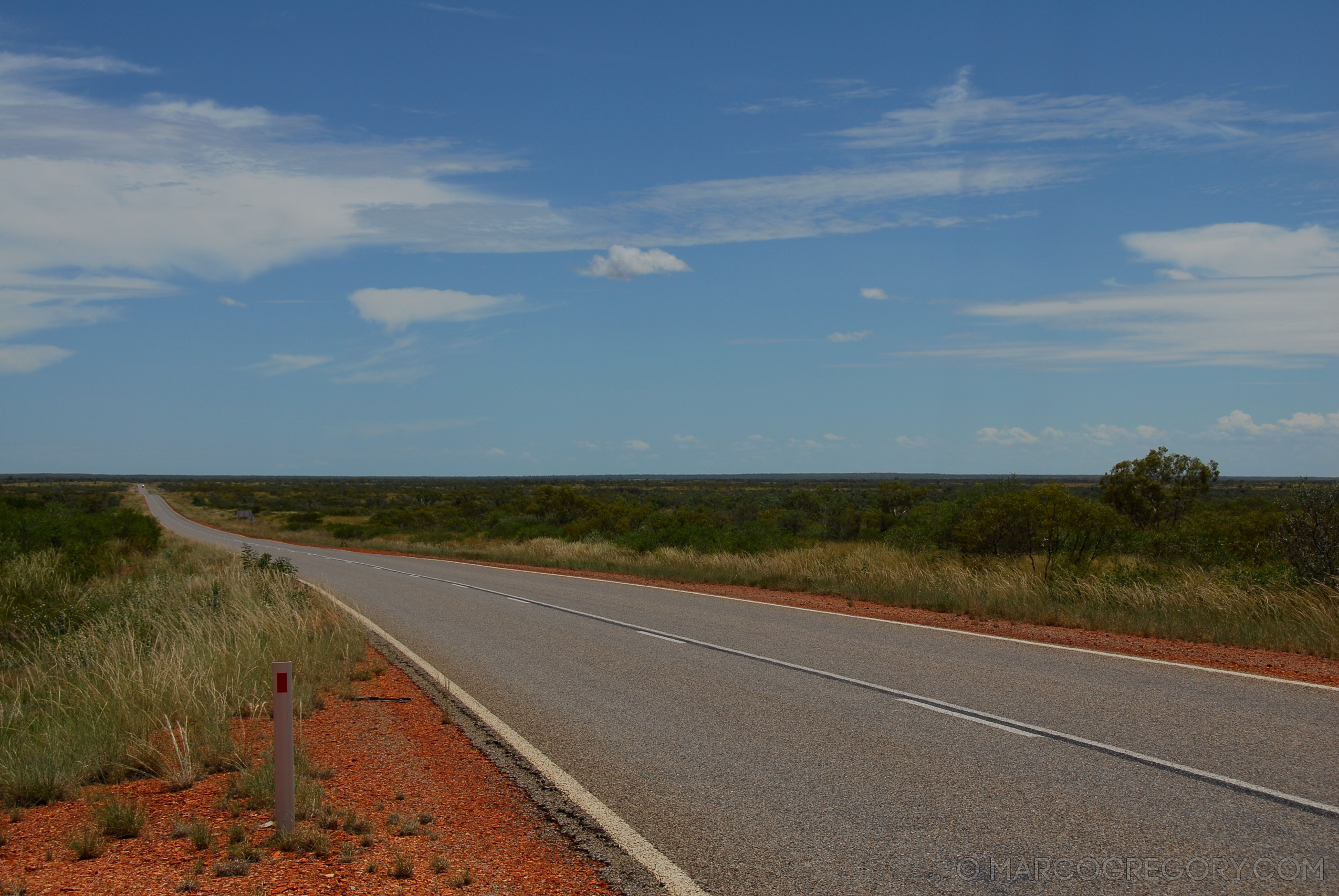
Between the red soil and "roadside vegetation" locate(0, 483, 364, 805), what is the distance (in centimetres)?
37

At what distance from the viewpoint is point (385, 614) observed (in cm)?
1700

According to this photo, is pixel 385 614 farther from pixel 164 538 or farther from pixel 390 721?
pixel 164 538

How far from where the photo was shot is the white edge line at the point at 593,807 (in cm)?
468

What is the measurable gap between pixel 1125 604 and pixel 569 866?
11750 mm

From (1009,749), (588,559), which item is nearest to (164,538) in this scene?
(588,559)

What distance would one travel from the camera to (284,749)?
16.8 ft

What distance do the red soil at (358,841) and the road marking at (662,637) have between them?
5479 millimetres

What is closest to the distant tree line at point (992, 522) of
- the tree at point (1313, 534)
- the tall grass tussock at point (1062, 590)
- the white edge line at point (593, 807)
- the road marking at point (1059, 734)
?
the tree at point (1313, 534)

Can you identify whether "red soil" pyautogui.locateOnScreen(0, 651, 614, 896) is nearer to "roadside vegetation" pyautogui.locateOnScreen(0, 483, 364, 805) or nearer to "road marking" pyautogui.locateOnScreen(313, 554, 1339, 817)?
"roadside vegetation" pyautogui.locateOnScreen(0, 483, 364, 805)

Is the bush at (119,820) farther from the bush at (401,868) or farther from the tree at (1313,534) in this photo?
the tree at (1313,534)

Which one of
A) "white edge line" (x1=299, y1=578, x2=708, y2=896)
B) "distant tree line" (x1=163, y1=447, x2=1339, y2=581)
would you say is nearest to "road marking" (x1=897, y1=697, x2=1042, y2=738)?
"white edge line" (x1=299, y1=578, x2=708, y2=896)

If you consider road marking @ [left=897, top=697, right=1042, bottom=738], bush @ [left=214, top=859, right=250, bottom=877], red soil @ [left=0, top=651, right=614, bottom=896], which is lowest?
red soil @ [left=0, top=651, right=614, bottom=896]

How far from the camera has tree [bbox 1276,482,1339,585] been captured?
13.7 m

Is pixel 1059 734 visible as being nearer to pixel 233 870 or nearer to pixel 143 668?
pixel 233 870
